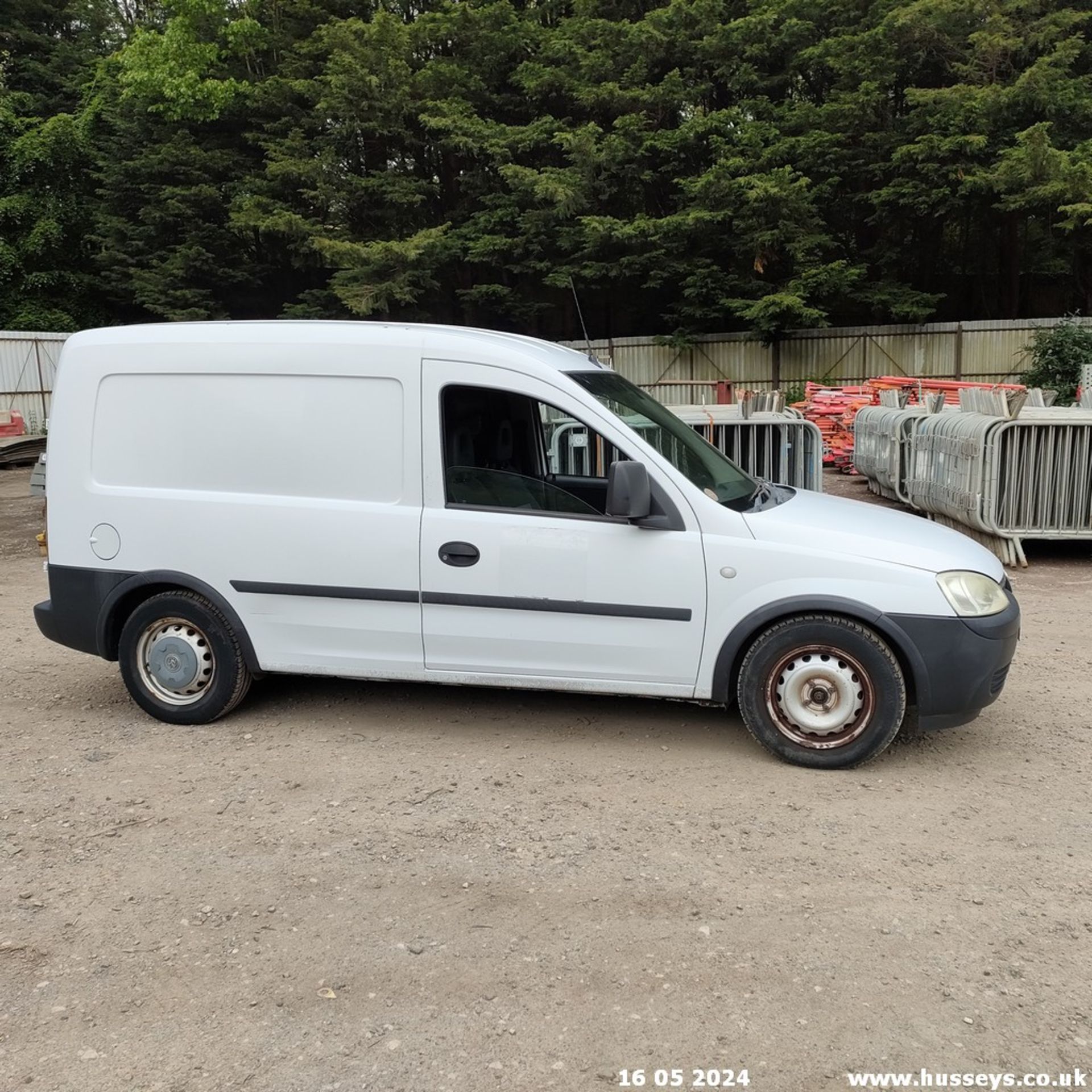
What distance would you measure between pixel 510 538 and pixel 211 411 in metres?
1.67

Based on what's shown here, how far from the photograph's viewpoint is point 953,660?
14.1 ft

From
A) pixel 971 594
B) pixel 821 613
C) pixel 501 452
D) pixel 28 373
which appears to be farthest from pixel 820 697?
pixel 28 373

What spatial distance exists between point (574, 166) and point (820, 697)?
25.7 m

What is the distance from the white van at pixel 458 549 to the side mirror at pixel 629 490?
1 cm

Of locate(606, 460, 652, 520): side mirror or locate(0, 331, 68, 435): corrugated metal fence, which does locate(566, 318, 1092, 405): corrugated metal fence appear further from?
locate(606, 460, 652, 520): side mirror

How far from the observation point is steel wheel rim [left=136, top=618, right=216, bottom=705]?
516cm

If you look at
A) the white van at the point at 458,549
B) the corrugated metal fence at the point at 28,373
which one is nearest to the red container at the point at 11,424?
the corrugated metal fence at the point at 28,373

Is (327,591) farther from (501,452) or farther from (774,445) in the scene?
(774,445)

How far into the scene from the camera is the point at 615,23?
28344mm

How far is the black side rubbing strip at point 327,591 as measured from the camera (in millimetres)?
4793

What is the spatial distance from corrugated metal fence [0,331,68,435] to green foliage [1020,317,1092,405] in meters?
24.9

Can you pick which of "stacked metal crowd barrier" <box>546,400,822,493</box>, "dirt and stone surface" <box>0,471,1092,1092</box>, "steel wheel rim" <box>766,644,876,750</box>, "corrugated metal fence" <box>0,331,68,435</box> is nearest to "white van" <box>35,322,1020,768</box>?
"steel wheel rim" <box>766,644,876,750</box>

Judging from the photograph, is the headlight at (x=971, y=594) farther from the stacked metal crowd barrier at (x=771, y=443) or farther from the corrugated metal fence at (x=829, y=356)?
the corrugated metal fence at (x=829, y=356)

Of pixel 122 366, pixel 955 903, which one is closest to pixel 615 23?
pixel 122 366
